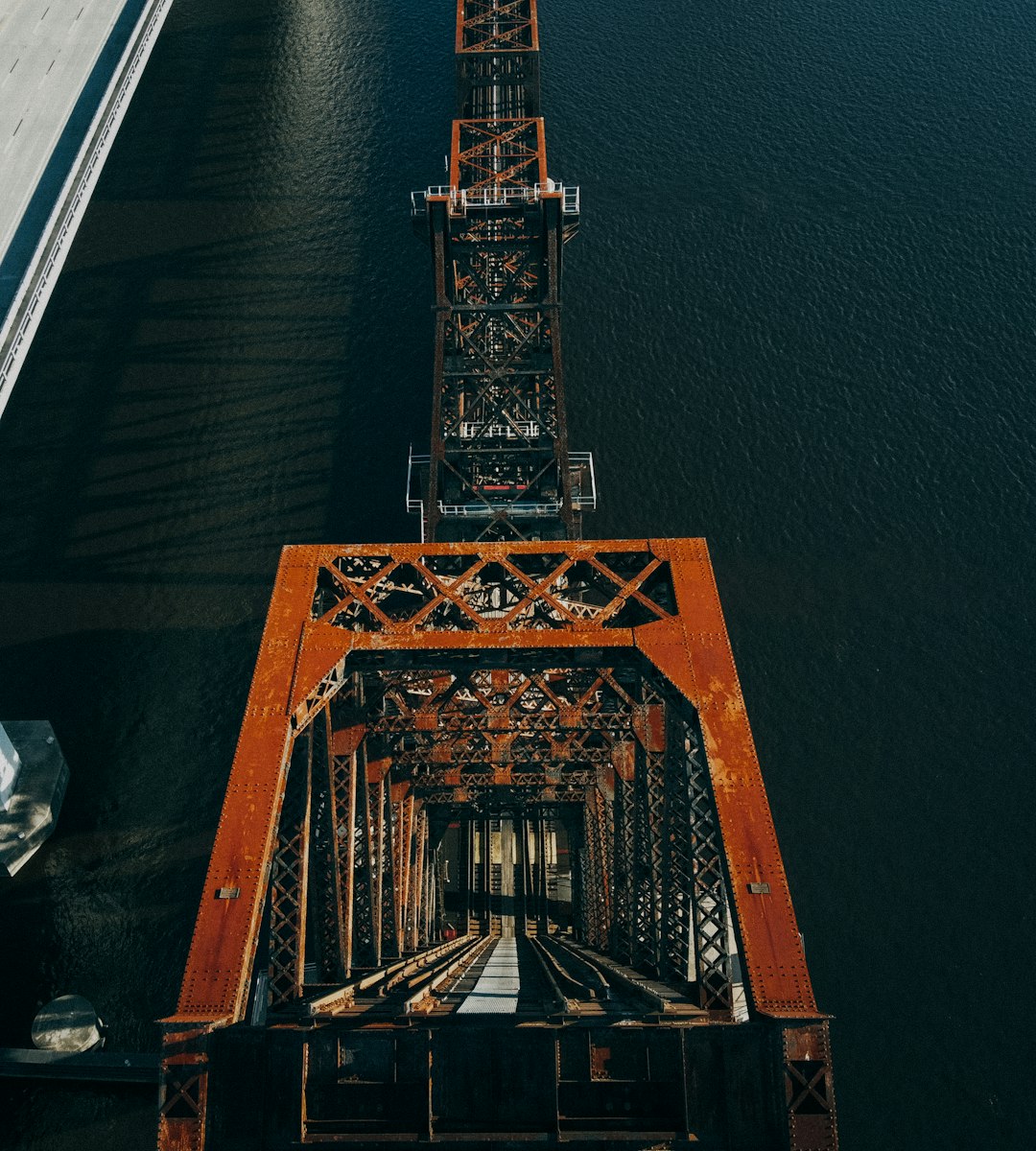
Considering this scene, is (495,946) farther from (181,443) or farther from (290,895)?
(181,443)

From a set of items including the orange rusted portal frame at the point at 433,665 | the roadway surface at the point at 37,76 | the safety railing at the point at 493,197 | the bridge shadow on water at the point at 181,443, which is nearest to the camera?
the orange rusted portal frame at the point at 433,665

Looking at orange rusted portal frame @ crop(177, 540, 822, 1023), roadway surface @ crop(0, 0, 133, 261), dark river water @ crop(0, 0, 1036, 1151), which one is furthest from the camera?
roadway surface @ crop(0, 0, 133, 261)

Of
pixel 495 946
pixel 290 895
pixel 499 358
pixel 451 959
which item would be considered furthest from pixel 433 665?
pixel 499 358

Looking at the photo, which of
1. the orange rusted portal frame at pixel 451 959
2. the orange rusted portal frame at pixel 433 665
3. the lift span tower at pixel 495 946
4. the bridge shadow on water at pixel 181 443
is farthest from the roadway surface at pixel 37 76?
the orange rusted portal frame at pixel 433 665

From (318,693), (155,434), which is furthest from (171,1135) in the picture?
(155,434)

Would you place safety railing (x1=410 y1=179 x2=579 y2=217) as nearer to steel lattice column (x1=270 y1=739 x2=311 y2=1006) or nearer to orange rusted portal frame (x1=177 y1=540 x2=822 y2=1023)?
orange rusted portal frame (x1=177 y1=540 x2=822 y2=1023)

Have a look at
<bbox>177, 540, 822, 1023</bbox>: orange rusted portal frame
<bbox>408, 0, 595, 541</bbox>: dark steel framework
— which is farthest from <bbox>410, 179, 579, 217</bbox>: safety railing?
<bbox>177, 540, 822, 1023</bbox>: orange rusted portal frame

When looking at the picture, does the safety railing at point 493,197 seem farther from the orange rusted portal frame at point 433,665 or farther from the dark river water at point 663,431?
the orange rusted portal frame at point 433,665
